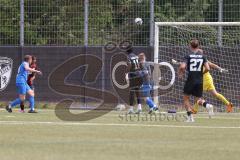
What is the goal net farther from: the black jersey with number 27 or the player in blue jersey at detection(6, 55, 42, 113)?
the black jersey with number 27

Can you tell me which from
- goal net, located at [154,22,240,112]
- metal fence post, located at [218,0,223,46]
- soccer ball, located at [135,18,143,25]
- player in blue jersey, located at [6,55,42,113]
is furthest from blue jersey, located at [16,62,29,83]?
metal fence post, located at [218,0,223,46]

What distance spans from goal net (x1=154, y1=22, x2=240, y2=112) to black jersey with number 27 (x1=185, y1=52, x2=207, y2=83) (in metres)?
5.77

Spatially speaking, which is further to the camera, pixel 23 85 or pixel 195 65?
pixel 23 85

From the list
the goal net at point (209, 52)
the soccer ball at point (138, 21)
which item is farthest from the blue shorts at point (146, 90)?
the soccer ball at point (138, 21)

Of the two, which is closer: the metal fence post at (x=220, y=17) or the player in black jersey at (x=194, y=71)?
the player in black jersey at (x=194, y=71)

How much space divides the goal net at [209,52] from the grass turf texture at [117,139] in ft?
17.8

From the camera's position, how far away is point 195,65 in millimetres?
19047

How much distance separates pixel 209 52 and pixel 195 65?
6.66 metres

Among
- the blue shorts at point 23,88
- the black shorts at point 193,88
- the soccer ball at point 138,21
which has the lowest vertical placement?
the blue shorts at point 23,88

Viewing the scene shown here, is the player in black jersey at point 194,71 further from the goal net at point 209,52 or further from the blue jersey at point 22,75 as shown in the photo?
the blue jersey at point 22,75

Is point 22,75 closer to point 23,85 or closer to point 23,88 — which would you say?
point 23,85

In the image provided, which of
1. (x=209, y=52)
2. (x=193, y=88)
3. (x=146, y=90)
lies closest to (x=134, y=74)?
(x=146, y=90)

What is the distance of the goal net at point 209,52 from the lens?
2514cm

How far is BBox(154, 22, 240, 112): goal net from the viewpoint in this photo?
82.5 feet
